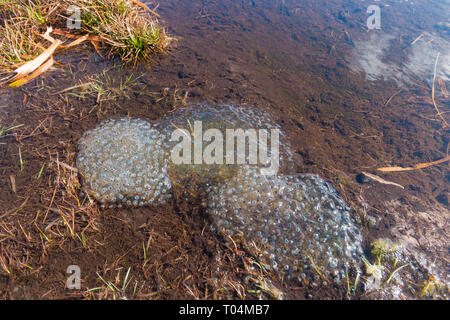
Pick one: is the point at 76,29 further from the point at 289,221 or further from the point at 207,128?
the point at 289,221

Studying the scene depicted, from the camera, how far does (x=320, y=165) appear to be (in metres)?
2.15

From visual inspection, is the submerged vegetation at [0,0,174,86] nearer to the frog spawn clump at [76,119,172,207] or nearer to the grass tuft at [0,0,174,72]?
the grass tuft at [0,0,174,72]

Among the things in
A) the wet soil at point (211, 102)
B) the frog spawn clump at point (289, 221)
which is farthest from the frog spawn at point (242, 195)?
the wet soil at point (211, 102)

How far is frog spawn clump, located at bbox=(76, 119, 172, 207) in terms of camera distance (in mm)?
1846

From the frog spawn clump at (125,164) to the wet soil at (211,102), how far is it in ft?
0.32

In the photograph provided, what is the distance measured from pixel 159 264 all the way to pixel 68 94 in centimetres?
187

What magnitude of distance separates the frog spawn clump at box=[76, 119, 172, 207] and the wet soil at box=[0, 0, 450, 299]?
0.32ft

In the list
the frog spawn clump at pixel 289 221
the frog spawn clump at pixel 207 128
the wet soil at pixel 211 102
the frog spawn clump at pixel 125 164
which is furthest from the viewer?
the frog spawn clump at pixel 207 128

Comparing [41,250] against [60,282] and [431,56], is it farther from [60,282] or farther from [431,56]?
[431,56]

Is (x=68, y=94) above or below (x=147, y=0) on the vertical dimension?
below

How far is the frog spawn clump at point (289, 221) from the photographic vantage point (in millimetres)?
1675

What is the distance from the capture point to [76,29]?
2.83 meters

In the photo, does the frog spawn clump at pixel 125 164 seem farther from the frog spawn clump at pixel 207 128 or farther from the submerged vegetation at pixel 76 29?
the submerged vegetation at pixel 76 29

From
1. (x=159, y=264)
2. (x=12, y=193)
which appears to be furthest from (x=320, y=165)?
(x=12, y=193)
